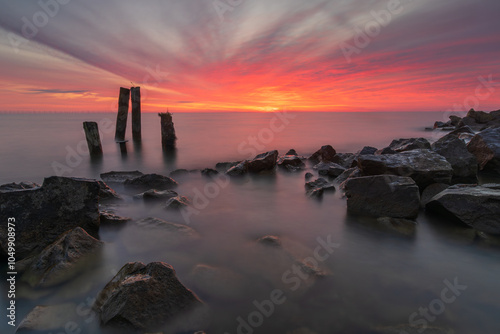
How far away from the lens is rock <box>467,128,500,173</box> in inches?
387

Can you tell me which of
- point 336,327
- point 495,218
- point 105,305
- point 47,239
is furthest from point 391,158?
point 47,239

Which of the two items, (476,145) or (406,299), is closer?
(406,299)

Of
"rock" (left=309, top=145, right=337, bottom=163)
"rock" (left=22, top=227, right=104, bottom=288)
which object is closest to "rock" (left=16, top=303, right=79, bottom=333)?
"rock" (left=22, top=227, right=104, bottom=288)

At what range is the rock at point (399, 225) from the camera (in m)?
5.80

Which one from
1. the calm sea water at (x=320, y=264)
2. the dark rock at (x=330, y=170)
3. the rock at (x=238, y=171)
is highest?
the dark rock at (x=330, y=170)

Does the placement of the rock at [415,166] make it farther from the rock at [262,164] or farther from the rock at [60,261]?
the rock at [60,261]

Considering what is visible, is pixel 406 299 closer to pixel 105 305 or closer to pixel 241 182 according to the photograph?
pixel 105 305

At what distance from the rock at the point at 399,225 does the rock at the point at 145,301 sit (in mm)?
4682

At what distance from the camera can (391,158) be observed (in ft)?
26.7

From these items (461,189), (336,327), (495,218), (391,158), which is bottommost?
(336,327)

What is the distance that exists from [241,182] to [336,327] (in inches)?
293

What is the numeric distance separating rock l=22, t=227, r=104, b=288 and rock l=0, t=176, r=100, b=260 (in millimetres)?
567

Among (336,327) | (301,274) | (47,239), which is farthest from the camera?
(47,239)

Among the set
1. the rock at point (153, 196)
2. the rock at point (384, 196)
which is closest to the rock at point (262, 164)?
the rock at point (153, 196)
